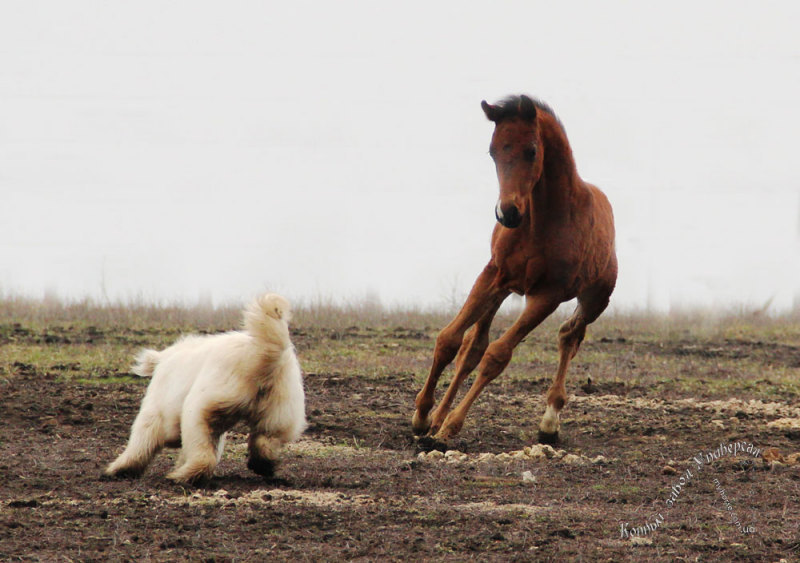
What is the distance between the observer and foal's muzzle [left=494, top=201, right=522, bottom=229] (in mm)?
7141

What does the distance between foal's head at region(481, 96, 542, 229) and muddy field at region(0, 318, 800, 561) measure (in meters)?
2.00

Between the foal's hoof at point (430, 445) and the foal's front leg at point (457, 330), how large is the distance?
385mm

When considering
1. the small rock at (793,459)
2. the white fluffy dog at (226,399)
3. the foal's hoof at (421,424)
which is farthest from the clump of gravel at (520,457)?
the white fluffy dog at (226,399)

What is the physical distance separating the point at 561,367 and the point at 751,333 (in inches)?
480

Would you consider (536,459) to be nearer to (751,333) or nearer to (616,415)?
(616,415)

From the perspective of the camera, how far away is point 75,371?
38.8 feet

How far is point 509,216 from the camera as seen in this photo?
717cm

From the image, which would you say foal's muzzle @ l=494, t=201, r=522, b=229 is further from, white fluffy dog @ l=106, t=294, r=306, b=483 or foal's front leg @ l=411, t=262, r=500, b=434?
white fluffy dog @ l=106, t=294, r=306, b=483

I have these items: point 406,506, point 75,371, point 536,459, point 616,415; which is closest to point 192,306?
point 75,371

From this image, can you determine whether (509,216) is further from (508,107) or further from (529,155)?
(508,107)

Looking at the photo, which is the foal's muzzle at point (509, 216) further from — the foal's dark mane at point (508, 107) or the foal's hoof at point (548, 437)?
the foal's hoof at point (548, 437)

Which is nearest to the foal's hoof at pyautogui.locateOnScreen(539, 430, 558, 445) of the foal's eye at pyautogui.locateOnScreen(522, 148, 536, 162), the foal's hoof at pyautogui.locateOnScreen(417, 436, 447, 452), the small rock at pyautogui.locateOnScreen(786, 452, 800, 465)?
the foal's hoof at pyautogui.locateOnScreen(417, 436, 447, 452)

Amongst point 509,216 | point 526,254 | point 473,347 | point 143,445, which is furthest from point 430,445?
point 143,445

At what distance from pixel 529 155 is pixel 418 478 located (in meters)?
2.53
